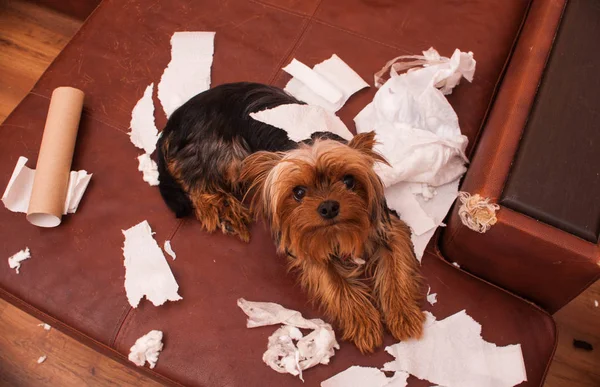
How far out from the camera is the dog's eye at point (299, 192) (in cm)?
159

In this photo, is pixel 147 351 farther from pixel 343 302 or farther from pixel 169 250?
pixel 343 302

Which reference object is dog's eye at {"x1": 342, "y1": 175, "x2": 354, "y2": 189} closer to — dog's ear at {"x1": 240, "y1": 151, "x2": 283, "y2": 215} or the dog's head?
the dog's head

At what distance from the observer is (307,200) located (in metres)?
1.54

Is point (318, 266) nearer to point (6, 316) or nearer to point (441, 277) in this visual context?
point (441, 277)

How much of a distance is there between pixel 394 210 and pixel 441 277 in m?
0.36

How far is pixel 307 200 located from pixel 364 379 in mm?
680

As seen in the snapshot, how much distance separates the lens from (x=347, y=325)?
174 centimetres

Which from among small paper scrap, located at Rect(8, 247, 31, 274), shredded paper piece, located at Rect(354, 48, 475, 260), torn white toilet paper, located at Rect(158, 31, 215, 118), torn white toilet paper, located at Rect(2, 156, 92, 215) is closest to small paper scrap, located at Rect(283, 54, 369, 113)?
shredded paper piece, located at Rect(354, 48, 475, 260)

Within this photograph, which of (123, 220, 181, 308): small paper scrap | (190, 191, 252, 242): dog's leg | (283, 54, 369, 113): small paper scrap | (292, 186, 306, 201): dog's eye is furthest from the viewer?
(283, 54, 369, 113): small paper scrap

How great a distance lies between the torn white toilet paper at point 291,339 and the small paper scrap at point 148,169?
67 cm

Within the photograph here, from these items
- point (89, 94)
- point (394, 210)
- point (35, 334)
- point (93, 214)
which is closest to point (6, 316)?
point (35, 334)

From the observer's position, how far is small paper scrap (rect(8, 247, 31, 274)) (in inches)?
74.9

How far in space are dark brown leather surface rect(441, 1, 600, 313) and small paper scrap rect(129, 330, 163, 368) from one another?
3.75ft

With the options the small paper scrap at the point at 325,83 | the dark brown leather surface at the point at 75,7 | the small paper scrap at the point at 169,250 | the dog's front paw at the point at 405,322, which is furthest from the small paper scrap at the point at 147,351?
the dark brown leather surface at the point at 75,7
